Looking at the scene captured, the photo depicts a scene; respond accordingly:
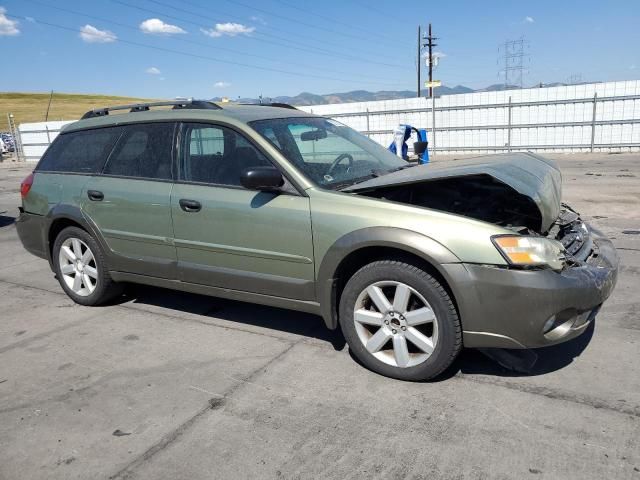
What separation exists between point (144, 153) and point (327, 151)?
1.50 metres

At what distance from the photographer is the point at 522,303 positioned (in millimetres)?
2865

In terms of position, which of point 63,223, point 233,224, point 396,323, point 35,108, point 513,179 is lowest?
point 396,323

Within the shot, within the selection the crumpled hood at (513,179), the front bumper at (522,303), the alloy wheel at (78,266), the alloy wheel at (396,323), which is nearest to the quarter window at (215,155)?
the crumpled hood at (513,179)

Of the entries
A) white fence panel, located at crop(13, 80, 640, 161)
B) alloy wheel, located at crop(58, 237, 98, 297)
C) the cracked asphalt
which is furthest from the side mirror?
white fence panel, located at crop(13, 80, 640, 161)

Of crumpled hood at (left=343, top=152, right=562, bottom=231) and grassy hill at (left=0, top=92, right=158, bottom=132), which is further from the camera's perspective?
grassy hill at (left=0, top=92, right=158, bottom=132)

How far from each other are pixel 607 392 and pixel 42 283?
5.52 metres

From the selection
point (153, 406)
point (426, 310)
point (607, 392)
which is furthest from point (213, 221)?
point (607, 392)

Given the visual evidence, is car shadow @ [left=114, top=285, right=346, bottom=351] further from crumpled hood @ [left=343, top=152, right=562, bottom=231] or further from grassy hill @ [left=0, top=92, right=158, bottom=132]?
grassy hill @ [left=0, top=92, right=158, bottom=132]

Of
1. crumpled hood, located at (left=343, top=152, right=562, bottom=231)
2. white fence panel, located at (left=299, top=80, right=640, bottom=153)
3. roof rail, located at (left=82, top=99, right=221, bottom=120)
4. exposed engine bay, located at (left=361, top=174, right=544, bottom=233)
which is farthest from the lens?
white fence panel, located at (left=299, top=80, right=640, bottom=153)

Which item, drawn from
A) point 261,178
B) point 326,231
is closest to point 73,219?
point 261,178

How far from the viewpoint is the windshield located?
3.74 m

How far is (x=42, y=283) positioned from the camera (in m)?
5.88

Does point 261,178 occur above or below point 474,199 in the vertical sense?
above

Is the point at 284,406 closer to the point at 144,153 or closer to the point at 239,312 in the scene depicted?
the point at 239,312
